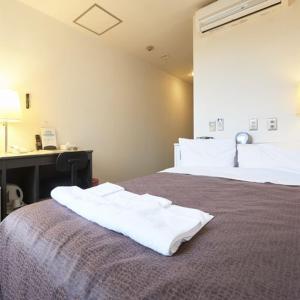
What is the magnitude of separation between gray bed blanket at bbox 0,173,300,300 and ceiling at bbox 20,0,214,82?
234cm

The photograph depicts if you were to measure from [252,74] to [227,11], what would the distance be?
70 cm

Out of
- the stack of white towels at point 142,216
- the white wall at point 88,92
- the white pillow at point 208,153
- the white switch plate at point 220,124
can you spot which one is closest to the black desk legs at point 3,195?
the white wall at point 88,92

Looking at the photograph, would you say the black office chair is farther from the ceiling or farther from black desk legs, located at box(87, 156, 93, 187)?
the ceiling

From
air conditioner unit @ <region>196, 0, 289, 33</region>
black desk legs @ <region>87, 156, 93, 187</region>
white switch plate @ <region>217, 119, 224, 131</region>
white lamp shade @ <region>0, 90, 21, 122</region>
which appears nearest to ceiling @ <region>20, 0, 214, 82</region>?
air conditioner unit @ <region>196, 0, 289, 33</region>

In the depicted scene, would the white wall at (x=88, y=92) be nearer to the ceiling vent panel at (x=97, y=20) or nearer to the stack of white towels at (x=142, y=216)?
the ceiling vent panel at (x=97, y=20)

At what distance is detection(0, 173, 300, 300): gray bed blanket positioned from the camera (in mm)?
497

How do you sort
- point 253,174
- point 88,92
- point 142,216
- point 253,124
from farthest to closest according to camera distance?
point 88,92 < point 253,124 < point 253,174 < point 142,216

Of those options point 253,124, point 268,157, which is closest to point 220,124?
point 253,124

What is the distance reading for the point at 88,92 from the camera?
319 centimetres

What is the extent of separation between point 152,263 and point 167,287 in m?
0.09

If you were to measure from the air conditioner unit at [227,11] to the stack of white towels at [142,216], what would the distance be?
218cm

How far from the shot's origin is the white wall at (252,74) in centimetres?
207

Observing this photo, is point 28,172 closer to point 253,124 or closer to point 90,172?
point 90,172

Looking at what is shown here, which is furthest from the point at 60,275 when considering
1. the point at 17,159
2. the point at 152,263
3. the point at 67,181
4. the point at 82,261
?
the point at 67,181
